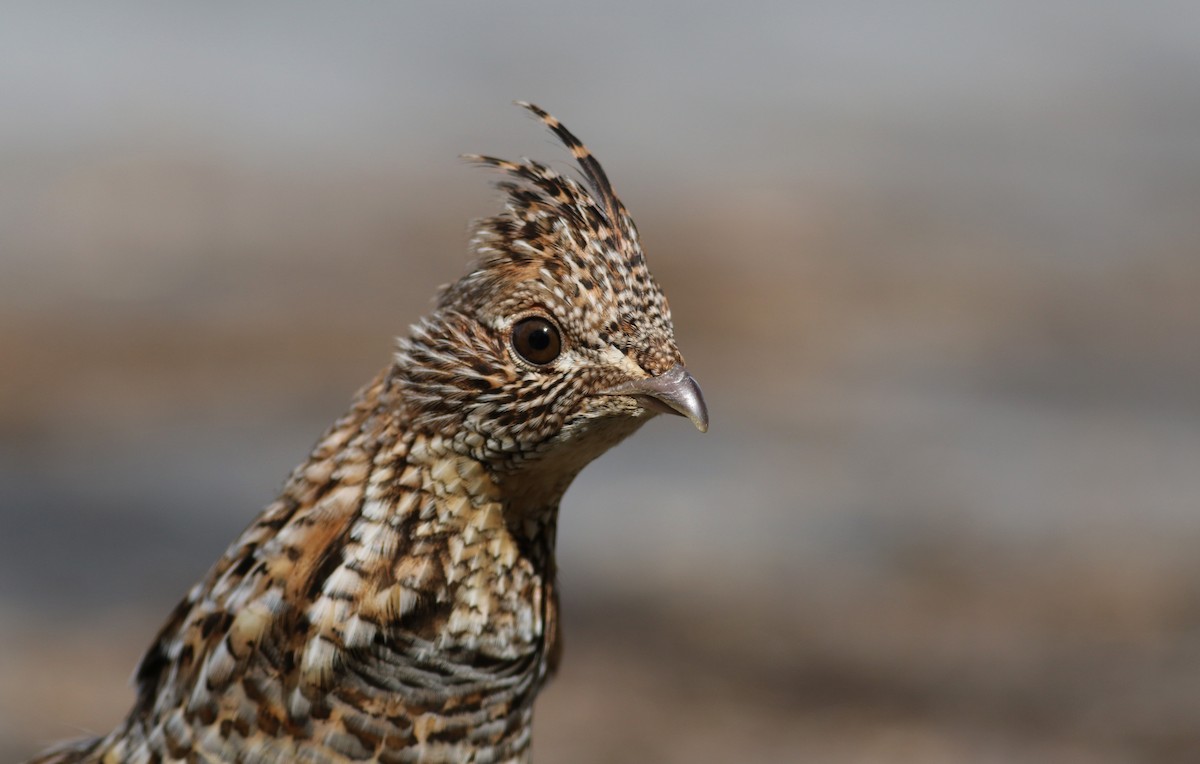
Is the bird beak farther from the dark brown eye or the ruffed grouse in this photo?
the dark brown eye

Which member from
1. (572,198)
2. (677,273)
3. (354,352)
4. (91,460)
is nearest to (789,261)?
(677,273)

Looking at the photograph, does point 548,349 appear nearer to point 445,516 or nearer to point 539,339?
point 539,339

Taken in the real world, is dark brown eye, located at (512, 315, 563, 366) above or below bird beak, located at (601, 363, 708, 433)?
above

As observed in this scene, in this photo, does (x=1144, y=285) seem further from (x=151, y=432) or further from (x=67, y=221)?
(x=67, y=221)

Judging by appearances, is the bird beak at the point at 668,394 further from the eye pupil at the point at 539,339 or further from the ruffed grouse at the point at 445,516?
the eye pupil at the point at 539,339

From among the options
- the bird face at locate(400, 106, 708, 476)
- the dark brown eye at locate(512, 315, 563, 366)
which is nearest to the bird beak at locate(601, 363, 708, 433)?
the bird face at locate(400, 106, 708, 476)

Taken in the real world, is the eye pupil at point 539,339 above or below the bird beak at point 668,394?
above

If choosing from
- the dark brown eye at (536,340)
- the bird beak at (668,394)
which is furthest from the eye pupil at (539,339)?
the bird beak at (668,394)
